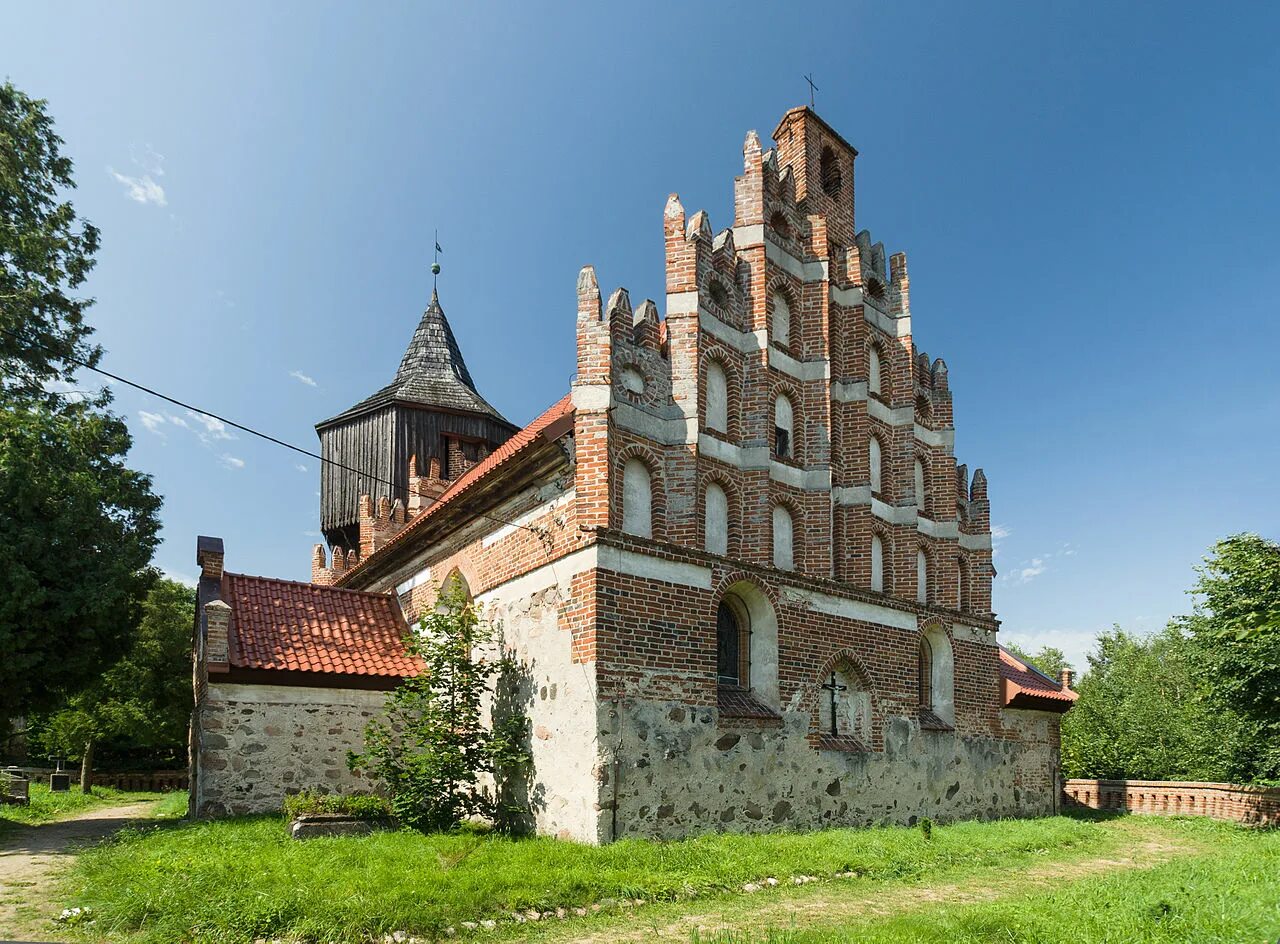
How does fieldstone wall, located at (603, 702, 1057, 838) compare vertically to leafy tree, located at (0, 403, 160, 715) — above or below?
below

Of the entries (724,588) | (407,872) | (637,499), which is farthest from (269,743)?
(724,588)

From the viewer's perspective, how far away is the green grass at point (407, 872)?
6.66 meters

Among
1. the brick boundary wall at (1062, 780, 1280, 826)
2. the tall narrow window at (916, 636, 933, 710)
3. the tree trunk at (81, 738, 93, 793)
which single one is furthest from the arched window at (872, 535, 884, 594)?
the tree trunk at (81, 738, 93, 793)

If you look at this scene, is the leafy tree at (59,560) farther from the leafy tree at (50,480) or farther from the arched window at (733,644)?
the arched window at (733,644)

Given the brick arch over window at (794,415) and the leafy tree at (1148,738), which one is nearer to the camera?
the brick arch over window at (794,415)

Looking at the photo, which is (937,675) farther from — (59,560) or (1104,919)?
(59,560)

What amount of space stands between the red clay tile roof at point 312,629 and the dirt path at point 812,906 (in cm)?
810

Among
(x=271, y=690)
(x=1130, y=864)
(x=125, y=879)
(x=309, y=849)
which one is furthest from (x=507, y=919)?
(x=1130, y=864)

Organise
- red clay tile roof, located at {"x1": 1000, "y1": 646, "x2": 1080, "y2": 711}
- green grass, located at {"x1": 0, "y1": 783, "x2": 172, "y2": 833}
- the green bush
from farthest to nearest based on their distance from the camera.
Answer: green grass, located at {"x1": 0, "y1": 783, "x2": 172, "y2": 833} < red clay tile roof, located at {"x1": 1000, "y1": 646, "x2": 1080, "y2": 711} < the green bush

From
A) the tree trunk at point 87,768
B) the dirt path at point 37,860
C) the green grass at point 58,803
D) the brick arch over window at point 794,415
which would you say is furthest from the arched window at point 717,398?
the tree trunk at point 87,768

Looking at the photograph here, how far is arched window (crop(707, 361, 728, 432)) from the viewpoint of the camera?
12488 mm

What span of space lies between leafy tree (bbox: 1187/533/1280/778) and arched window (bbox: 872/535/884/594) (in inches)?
253

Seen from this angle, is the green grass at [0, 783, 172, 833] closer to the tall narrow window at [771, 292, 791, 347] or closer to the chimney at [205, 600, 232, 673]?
the chimney at [205, 600, 232, 673]

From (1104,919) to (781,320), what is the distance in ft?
32.1
